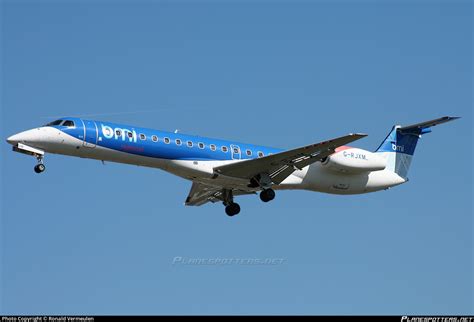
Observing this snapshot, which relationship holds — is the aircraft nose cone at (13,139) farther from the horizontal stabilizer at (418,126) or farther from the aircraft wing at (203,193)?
the horizontal stabilizer at (418,126)

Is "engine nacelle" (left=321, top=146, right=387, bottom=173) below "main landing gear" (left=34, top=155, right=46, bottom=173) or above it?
above

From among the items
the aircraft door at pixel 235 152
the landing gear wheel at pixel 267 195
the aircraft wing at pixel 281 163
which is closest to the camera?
the aircraft wing at pixel 281 163

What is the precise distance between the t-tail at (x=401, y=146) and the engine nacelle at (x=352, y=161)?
5.71ft

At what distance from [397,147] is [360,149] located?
8.60ft

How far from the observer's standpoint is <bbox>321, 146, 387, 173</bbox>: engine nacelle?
29.4 meters

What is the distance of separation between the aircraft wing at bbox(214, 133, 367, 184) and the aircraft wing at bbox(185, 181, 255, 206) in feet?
5.29

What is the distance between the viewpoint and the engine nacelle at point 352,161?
29391 mm

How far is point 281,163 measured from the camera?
27875 mm

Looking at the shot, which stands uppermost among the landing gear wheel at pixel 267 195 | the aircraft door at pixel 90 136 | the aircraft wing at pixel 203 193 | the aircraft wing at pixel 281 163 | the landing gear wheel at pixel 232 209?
the aircraft door at pixel 90 136

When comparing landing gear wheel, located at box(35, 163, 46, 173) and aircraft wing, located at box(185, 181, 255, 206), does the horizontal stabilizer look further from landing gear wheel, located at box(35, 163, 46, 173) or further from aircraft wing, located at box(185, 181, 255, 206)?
landing gear wheel, located at box(35, 163, 46, 173)

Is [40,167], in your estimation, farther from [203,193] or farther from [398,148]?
[398,148]

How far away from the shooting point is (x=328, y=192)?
1190 inches

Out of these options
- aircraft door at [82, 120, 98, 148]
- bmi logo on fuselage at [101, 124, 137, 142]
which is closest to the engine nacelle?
bmi logo on fuselage at [101, 124, 137, 142]

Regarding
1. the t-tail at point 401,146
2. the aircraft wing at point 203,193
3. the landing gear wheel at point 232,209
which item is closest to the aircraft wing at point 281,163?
the aircraft wing at point 203,193
